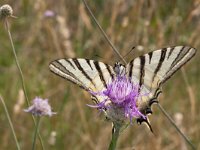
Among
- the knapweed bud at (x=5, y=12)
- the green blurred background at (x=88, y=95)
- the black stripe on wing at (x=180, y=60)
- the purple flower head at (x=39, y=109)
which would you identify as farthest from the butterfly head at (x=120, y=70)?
the green blurred background at (x=88, y=95)

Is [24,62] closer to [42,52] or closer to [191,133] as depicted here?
[42,52]

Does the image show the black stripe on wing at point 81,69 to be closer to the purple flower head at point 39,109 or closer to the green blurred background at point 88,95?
the purple flower head at point 39,109

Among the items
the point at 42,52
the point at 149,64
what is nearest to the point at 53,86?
the point at 42,52

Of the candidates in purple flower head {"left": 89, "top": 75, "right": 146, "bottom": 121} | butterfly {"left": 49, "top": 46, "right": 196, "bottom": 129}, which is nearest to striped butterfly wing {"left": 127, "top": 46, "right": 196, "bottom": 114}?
butterfly {"left": 49, "top": 46, "right": 196, "bottom": 129}

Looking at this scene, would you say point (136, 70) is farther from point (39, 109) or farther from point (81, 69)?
point (39, 109)

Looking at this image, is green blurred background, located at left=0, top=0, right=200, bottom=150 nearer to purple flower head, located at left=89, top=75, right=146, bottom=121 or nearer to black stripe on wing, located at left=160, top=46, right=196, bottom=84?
black stripe on wing, located at left=160, top=46, right=196, bottom=84
